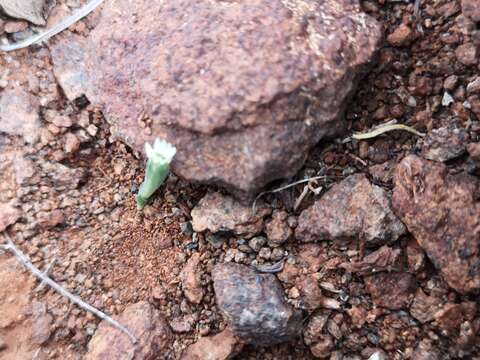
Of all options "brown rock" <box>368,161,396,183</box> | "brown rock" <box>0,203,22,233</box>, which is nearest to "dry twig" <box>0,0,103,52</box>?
"brown rock" <box>0,203,22,233</box>

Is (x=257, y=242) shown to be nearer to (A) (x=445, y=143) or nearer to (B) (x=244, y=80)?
(B) (x=244, y=80)

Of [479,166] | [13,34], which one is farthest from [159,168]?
[479,166]

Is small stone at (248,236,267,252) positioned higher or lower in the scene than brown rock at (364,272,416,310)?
higher

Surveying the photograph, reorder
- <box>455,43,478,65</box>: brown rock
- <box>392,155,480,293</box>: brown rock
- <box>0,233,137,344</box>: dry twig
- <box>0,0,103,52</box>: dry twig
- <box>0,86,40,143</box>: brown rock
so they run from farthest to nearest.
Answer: <box>0,0,103,52</box>: dry twig, <box>0,86,40,143</box>: brown rock, <box>0,233,137,344</box>: dry twig, <box>455,43,478,65</box>: brown rock, <box>392,155,480,293</box>: brown rock

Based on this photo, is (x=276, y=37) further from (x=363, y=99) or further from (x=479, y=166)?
(x=479, y=166)

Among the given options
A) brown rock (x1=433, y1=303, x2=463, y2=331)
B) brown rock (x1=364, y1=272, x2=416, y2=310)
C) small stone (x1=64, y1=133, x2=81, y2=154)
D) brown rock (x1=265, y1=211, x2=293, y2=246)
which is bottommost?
brown rock (x1=433, y1=303, x2=463, y2=331)

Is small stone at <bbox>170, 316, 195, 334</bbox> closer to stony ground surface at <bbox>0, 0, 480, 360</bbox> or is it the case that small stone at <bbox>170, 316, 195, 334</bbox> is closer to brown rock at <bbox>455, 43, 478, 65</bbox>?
stony ground surface at <bbox>0, 0, 480, 360</bbox>

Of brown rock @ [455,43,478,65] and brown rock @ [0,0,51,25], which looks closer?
brown rock @ [455,43,478,65]

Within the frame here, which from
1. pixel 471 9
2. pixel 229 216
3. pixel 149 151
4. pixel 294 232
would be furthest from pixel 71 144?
pixel 471 9
